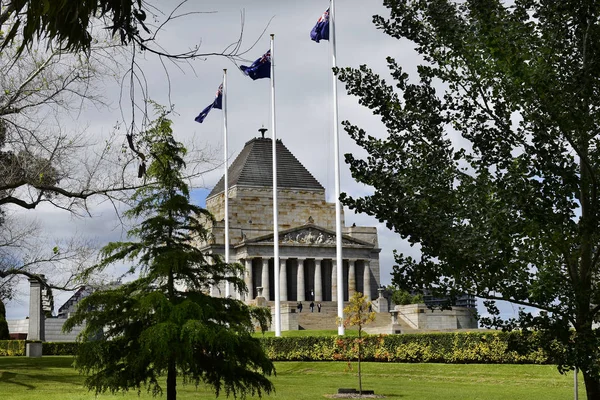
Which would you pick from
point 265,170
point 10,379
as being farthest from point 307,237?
point 10,379

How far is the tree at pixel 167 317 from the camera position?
17484mm

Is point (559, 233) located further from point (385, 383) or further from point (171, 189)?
point (385, 383)

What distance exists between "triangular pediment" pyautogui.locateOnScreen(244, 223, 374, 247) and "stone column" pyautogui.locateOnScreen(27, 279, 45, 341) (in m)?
34.3

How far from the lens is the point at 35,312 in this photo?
40000mm

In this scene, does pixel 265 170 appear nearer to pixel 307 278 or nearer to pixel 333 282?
pixel 307 278

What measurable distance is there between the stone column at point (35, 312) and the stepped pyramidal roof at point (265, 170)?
43480 mm

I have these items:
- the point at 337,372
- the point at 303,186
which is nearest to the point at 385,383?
the point at 337,372

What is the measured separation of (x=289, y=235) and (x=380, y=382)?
153 feet

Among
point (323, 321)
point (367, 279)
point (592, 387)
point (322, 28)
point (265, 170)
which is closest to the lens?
point (592, 387)

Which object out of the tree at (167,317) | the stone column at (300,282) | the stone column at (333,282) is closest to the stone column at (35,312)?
the tree at (167,317)

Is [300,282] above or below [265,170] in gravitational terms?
below

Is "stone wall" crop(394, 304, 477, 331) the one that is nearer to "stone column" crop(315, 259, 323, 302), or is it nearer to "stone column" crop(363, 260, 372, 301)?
"stone column" crop(315, 259, 323, 302)

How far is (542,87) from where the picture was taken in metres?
10.7

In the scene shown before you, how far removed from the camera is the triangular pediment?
75375 mm
